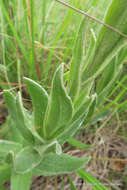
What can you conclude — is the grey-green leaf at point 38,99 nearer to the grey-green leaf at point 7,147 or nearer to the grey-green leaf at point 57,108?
the grey-green leaf at point 57,108

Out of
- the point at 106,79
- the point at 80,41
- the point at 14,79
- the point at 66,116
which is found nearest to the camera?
the point at 80,41

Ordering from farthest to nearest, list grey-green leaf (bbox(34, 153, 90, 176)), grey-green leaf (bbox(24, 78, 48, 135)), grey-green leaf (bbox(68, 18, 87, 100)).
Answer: grey-green leaf (bbox(34, 153, 90, 176)), grey-green leaf (bbox(24, 78, 48, 135)), grey-green leaf (bbox(68, 18, 87, 100))

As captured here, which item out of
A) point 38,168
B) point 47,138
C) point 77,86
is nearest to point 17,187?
point 38,168

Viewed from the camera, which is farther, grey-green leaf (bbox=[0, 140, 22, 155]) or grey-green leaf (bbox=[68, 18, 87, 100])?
grey-green leaf (bbox=[0, 140, 22, 155])

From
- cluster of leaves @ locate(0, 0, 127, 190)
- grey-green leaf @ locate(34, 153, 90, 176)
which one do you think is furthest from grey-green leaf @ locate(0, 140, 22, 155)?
grey-green leaf @ locate(34, 153, 90, 176)

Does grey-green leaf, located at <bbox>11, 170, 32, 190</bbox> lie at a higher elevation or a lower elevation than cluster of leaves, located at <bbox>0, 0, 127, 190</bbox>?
lower

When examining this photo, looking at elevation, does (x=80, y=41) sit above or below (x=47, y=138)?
above

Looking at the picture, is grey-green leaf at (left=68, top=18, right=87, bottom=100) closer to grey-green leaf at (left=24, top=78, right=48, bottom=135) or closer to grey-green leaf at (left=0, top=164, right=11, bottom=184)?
grey-green leaf at (left=24, top=78, right=48, bottom=135)

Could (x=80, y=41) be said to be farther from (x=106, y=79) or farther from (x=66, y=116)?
(x=106, y=79)
